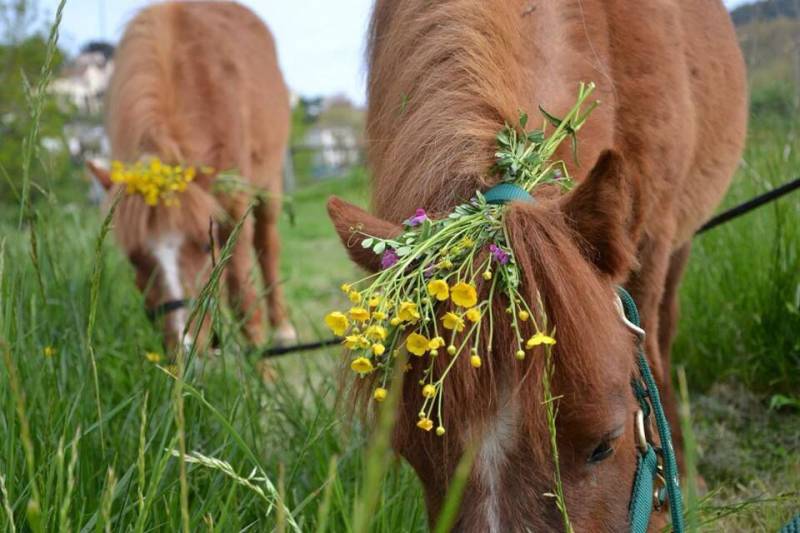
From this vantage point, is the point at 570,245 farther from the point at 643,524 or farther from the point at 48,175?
the point at 48,175

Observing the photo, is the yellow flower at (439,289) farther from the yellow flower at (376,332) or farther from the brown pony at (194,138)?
the brown pony at (194,138)

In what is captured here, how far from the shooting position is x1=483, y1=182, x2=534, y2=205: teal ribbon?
1.58m

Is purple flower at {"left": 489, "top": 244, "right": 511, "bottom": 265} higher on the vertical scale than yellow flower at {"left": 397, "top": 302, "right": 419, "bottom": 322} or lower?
higher

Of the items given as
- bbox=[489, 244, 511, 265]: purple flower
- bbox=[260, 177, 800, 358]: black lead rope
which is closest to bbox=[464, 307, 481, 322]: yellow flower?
bbox=[489, 244, 511, 265]: purple flower

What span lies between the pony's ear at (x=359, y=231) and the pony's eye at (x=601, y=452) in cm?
58

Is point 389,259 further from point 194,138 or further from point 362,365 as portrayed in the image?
point 194,138

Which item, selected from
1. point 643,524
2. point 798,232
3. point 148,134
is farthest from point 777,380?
point 148,134

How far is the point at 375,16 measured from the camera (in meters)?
2.59

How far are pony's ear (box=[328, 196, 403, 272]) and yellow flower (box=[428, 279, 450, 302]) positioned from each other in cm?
22

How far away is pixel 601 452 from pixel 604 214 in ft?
1.58

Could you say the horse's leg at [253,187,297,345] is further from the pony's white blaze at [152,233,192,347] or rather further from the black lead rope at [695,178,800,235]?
the black lead rope at [695,178,800,235]

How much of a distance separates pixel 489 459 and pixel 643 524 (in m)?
0.44

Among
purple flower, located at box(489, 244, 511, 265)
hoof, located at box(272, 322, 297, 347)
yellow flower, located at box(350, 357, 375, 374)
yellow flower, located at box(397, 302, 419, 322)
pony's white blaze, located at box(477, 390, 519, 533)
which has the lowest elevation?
hoof, located at box(272, 322, 297, 347)

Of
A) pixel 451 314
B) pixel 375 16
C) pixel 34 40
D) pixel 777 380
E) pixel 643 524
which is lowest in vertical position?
pixel 777 380
